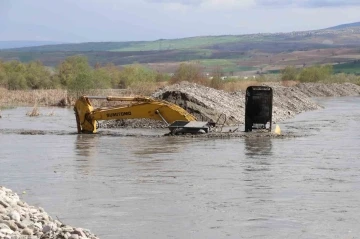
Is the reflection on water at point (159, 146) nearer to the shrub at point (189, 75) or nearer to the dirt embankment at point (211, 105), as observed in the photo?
the dirt embankment at point (211, 105)

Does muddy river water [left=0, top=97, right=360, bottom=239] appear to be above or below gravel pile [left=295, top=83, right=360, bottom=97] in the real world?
above

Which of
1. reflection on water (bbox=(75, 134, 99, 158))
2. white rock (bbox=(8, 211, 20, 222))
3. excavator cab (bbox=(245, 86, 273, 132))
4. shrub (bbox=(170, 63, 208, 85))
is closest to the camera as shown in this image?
white rock (bbox=(8, 211, 20, 222))

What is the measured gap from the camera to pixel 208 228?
14.8 meters

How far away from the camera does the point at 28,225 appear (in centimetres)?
1275

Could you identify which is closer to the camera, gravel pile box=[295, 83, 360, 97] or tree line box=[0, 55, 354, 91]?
tree line box=[0, 55, 354, 91]

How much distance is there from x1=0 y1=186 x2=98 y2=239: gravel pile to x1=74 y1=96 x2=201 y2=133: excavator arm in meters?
18.1

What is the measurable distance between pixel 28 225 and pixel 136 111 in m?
19.8

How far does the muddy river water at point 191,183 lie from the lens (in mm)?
15125

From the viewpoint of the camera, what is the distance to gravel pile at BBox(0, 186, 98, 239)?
39.0ft

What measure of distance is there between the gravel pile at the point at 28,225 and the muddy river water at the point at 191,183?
127 cm

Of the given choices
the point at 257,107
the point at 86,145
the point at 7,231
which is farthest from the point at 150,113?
the point at 7,231

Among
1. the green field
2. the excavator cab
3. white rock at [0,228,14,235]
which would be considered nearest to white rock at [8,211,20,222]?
white rock at [0,228,14,235]

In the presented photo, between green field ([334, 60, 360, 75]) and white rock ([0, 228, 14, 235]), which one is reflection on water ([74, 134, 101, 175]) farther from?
green field ([334, 60, 360, 75])

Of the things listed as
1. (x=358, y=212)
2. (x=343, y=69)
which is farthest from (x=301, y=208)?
(x=343, y=69)
